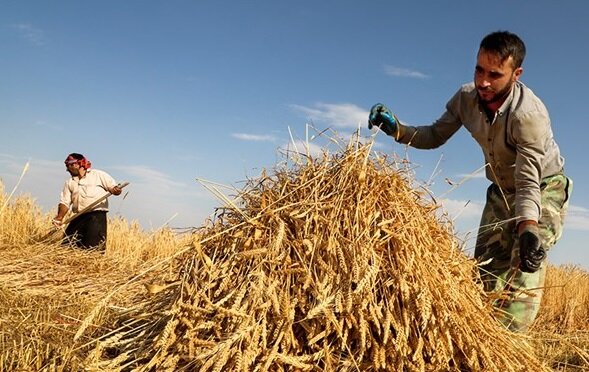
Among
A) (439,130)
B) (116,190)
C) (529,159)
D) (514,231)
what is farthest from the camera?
(116,190)

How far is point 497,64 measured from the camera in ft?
10.6

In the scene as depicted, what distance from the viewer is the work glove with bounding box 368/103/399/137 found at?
3.49m

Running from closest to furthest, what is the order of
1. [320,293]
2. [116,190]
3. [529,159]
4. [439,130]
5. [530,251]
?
[320,293], [530,251], [529,159], [439,130], [116,190]

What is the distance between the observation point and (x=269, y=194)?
2.58 m

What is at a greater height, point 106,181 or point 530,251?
point 106,181

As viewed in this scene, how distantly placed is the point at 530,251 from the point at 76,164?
7.33 metres

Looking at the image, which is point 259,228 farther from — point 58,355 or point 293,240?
point 58,355

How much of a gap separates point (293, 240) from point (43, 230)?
775 centimetres

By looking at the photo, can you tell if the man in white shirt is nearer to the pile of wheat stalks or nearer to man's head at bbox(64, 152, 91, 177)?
man's head at bbox(64, 152, 91, 177)

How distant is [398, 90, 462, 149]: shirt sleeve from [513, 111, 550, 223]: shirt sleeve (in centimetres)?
56

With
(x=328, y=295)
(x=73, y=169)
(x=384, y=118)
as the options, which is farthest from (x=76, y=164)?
(x=328, y=295)

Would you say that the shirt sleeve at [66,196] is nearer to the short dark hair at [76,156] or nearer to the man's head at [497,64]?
the short dark hair at [76,156]

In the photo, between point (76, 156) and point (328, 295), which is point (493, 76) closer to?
point (328, 295)

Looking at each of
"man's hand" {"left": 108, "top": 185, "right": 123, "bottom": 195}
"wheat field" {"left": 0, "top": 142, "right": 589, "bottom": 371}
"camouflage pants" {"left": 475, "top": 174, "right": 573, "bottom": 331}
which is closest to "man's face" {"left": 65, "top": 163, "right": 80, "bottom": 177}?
"man's hand" {"left": 108, "top": 185, "right": 123, "bottom": 195}
